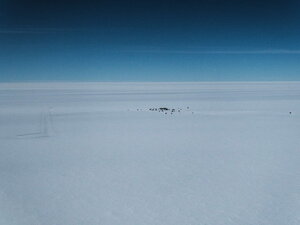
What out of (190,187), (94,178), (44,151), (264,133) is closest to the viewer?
(190,187)

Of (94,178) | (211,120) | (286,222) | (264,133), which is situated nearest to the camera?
(286,222)

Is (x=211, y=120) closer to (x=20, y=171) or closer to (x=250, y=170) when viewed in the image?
(x=250, y=170)

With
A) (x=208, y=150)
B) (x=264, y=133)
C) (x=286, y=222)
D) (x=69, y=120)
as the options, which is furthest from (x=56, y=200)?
(x=69, y=120)

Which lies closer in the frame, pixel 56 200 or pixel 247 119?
pixel 56 200

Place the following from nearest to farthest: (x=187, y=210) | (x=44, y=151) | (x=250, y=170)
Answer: (x=187, y=210) → (x=250, y=170) → (x=44, y=151)

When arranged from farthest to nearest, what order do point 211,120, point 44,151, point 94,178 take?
point 211,120, point 44,151, point 94,178

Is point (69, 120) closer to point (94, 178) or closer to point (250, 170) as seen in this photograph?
point (94, 178)

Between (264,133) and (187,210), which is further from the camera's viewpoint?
(264,133)

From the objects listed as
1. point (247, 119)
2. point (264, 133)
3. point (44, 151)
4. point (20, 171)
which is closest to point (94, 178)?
point (20, 171)
